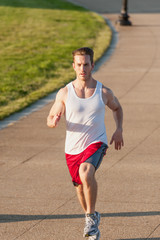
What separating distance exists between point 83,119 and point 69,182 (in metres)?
2.31

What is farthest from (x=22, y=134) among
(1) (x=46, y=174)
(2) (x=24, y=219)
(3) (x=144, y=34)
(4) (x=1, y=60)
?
(3) (x=144, y=34)

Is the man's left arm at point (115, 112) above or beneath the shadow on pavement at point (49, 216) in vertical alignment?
above

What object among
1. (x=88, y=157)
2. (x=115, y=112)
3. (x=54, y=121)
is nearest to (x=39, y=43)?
(x=115, y=112)

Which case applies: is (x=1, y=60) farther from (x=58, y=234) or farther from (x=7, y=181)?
(x=58, y=234)

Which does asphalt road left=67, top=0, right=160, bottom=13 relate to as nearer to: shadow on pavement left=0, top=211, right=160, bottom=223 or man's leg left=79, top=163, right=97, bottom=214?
shadow on pavement left=0, top=211, right=160, bottom=223

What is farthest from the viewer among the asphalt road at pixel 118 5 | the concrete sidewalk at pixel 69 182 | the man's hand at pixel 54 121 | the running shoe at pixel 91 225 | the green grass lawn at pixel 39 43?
the asphalt road at pixel 118 5

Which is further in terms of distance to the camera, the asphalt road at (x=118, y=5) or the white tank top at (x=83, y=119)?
the asphalt road at (x=118, y=5)

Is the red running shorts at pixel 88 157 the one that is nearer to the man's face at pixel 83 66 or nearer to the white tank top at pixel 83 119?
the white tank top at pixel 83 119

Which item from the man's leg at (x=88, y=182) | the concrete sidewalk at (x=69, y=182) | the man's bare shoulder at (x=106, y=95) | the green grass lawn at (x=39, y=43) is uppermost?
the man's bare shoulder at (x=106, y=95)

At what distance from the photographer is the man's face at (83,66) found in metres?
5.68

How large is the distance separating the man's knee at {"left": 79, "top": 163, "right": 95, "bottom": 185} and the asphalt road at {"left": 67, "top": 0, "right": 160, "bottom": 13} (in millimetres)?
27754

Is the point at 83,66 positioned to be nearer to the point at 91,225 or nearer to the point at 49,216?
the point at 91,225

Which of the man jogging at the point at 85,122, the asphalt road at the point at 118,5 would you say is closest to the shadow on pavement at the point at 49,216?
the man jogging at the point at 85,122

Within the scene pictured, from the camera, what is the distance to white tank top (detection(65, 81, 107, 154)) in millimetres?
5727
